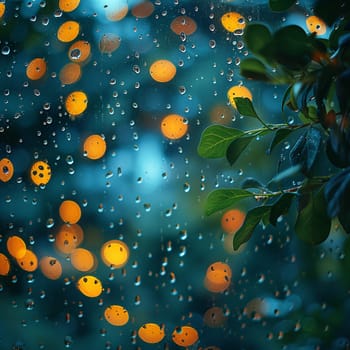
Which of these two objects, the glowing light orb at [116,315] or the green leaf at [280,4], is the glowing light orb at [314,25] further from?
the glowing light orb at [116,315]

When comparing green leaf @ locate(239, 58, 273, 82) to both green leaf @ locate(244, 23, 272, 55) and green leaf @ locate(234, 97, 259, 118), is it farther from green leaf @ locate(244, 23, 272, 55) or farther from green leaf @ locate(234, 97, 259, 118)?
green leaf @ locate(234, 97, 259, 118)

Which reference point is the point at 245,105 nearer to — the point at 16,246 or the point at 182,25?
the point at 182,25

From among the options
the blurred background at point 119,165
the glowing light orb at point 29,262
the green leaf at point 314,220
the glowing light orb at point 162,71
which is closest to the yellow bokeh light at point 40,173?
the blurred background at point 119,165

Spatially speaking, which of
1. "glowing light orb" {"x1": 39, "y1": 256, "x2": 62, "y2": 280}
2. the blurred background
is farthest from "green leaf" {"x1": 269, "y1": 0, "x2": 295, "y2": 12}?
"glowing light orb" {"x1": 39, "y1": 256, "x2": 62, "y2": 280}

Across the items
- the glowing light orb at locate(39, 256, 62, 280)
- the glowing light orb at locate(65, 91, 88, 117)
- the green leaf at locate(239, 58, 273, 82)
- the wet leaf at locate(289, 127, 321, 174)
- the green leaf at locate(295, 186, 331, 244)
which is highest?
the green leaf at locate(239, 58, 273, 82)

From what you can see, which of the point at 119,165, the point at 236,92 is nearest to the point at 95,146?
the point at 119,165

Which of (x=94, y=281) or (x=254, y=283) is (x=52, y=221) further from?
(x=254, y=283)
